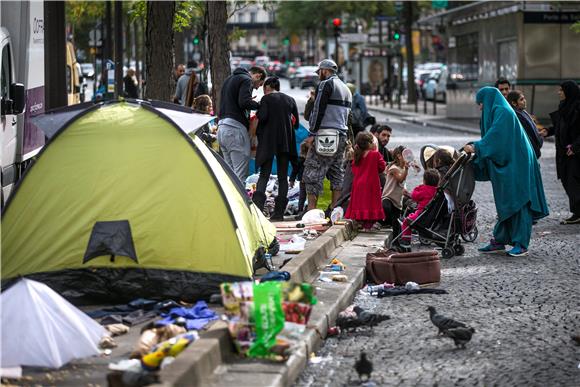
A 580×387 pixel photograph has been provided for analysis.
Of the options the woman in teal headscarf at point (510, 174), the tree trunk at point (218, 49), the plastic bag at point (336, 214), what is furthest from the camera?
the tree trunk at point (218, 49)

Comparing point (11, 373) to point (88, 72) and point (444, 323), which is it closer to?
point (444, 323)

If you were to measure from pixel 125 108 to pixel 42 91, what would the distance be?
491 centimetres

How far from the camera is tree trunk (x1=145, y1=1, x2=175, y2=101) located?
18.9 meters

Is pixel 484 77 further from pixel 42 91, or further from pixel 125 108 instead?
pixel 125 108

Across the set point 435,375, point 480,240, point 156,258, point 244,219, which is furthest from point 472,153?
point 435,375

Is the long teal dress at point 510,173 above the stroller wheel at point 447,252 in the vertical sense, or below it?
above

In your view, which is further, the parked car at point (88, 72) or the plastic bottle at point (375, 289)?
the parked car at point (88, 72)

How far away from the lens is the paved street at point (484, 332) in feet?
26.0

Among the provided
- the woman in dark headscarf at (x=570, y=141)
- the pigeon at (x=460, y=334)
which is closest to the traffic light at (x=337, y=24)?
the woman in dark headscarf at (x=570, y=141)

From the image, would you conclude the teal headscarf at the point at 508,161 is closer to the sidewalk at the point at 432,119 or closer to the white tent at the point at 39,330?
the white tent at the point at 39,330

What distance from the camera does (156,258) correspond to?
32.2 ft

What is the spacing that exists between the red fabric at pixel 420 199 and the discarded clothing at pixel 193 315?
4652mm

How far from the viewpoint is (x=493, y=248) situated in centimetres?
1364

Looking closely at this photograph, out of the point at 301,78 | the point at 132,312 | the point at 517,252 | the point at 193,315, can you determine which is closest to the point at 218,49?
the point at 517,252
